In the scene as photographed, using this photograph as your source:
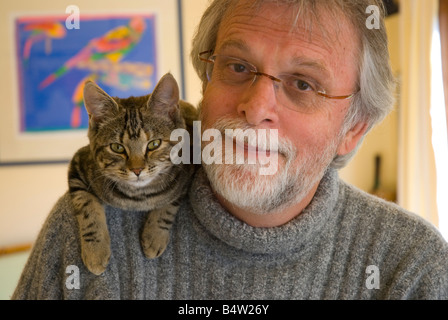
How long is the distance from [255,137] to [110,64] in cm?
153

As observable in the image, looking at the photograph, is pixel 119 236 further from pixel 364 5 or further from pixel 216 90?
pixel 364 5

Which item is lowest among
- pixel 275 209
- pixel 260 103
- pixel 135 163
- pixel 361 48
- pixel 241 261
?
pixel 241 261

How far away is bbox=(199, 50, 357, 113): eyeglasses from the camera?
844 mm

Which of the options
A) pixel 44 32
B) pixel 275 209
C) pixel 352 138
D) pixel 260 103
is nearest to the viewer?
pixel 260 103

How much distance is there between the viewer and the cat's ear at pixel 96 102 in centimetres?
92

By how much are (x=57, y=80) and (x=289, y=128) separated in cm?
167

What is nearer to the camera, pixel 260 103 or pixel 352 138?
pixel 260 103

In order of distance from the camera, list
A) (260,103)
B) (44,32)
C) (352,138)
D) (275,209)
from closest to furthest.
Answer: (260,103) < (275,209) < (352,138) < (44,32)

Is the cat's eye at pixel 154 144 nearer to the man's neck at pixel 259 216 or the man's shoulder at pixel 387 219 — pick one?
the man's neck at pixel 259 216

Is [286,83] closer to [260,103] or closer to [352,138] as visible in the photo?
[260,103]

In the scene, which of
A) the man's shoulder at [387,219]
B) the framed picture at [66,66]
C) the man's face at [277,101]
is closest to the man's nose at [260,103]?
the man's face at [277,101]

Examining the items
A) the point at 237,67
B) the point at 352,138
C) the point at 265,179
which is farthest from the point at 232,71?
the point at 352,138

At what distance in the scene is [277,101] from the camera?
0.83 meters

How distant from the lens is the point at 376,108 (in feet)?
3.33
